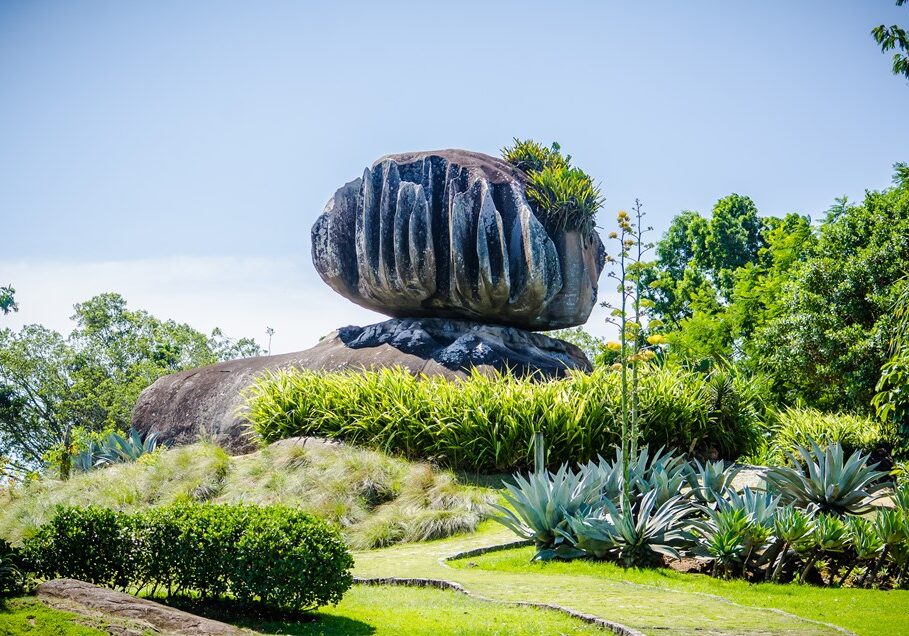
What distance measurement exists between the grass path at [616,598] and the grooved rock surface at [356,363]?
25.9ft

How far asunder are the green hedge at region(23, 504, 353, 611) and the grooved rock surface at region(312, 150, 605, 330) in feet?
38.7

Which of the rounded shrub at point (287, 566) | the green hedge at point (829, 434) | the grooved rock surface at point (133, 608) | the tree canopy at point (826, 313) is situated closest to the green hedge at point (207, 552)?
the rounded shrub at point (287, 566)

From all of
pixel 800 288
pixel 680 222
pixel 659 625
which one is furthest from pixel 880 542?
pixel 680 222

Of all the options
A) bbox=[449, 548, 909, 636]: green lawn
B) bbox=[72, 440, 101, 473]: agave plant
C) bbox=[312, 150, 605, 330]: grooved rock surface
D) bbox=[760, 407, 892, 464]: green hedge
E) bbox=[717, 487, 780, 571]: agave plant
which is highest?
bbox=[312, 150, 605, 330]: grooved rock surface

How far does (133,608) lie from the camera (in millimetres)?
5844

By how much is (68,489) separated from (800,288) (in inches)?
686

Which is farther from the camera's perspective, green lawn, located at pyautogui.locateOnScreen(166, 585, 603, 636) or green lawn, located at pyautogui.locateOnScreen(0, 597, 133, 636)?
green lawn, located at pyautogui.locateOnScreen(166, 585, 603, 636)

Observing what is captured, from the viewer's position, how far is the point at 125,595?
623 centimetres

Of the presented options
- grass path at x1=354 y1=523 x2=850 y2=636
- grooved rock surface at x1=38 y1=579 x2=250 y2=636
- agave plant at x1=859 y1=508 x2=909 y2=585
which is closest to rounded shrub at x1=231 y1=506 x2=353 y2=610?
grooved rock surface at x1=38 y1=579 x2=250 y2=636

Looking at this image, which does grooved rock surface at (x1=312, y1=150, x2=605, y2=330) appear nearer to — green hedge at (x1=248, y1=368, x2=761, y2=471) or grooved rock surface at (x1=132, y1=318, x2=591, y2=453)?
grooved rock surface at (x1=132, y1=318, x2=591, y2=453)

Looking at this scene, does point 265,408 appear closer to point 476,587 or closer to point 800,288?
point 476,587

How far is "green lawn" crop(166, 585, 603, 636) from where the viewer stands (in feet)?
19.5

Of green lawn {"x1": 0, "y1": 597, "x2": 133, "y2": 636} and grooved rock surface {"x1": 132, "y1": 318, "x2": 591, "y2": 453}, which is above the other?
grooved rock surface {"x1": 132, "y1": 318, "x2": 591, "y2": 453}

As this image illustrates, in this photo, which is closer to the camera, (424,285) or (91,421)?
(424,285)
